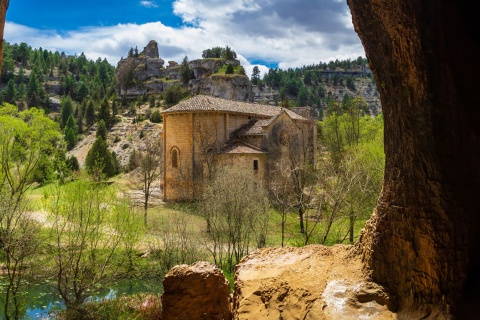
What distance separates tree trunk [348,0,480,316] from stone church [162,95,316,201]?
1021 inches

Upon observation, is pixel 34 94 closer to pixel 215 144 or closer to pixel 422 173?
pixel 215 144

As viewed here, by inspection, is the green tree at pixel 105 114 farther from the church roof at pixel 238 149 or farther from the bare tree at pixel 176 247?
the bare tree at pixel 176 247

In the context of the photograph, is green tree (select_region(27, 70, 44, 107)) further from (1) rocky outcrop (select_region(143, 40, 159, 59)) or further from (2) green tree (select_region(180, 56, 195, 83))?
(2) green tree (select_region(180, 56, 195, 83))

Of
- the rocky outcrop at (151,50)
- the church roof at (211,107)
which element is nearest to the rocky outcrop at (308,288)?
the church roof at (211,107)

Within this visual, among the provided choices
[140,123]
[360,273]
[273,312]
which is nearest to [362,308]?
[360,273]

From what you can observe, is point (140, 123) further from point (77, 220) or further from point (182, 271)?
point (182, 271)

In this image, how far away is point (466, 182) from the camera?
5.44 m

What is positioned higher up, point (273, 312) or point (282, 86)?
point (282, 86)

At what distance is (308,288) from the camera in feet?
21.3

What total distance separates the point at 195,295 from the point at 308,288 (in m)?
4.43

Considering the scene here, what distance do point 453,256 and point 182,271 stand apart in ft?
22.1

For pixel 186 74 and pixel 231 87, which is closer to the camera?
pixel 231 87

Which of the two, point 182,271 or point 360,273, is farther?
point 182,271

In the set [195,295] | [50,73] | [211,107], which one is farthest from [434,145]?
[50,73]
